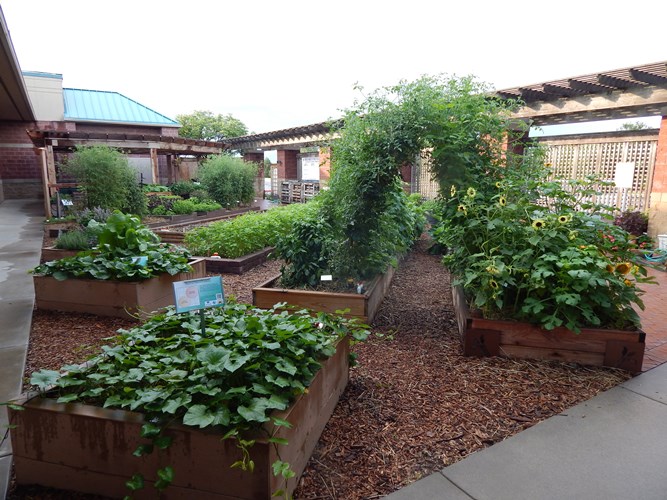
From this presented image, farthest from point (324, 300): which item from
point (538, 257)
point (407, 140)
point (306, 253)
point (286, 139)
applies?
point (286, 139)

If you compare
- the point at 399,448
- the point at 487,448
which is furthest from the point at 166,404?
the point at 487,448

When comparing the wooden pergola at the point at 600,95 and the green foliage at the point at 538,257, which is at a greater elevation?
the wooden pergola at the point at 600,95

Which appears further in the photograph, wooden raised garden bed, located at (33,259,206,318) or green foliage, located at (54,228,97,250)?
green foliage, located at (54,228,97,250)

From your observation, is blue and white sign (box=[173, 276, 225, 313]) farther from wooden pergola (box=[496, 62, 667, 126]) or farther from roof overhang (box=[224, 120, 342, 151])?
roof overhang (box=[224, 120, 342, 151])

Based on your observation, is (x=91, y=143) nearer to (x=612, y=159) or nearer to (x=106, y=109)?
(x=106, y=109)

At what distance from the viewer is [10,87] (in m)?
10.7

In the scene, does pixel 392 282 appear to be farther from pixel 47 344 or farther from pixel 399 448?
pixel 47 344

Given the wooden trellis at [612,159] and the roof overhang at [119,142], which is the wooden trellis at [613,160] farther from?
the roof overhang at [119,142]

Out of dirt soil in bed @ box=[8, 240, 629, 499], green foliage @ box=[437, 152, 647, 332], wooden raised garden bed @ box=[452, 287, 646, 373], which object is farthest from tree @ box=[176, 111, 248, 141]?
wooden raised garden bed @ box=[452, 287, 646, 373]

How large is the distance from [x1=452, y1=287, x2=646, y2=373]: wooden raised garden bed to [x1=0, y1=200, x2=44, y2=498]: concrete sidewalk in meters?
2.96

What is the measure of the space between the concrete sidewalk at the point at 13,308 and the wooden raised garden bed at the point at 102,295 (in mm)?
257

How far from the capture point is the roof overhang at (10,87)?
22.9ft

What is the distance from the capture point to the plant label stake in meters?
2.04

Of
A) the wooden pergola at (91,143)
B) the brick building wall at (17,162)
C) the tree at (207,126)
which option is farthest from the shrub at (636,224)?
the tree at (207,126)
